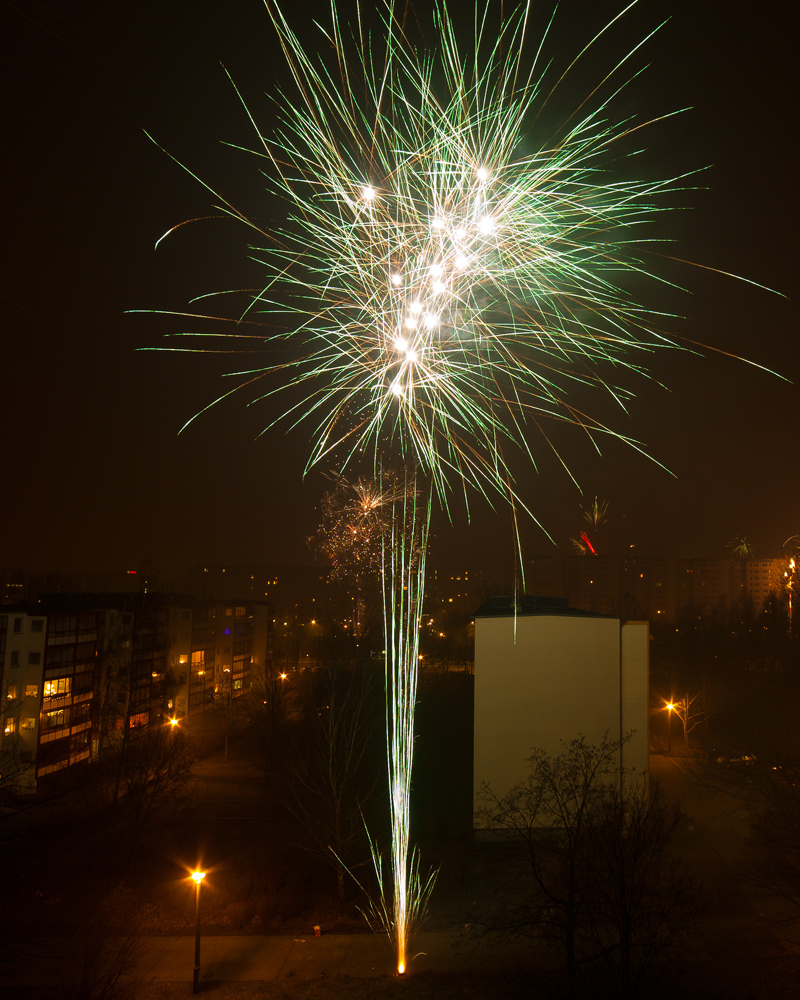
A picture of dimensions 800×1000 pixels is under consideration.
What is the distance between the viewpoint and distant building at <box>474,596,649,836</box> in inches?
530

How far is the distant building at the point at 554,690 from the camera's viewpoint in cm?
1346

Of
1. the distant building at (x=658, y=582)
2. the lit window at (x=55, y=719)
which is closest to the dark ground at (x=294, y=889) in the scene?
the lit window at (x=55, y=719)

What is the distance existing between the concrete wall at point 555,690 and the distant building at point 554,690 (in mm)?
21

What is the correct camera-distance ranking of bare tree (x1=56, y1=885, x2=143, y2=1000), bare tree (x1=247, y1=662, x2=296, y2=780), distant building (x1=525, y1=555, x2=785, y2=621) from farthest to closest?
distant building (x1=525, y1=555, x2=785, y2=621), bare tree (x1=247, y1=662, x2=296, y2=780), bare tree (x1=56, y1=885, x2=143, y2=1000)

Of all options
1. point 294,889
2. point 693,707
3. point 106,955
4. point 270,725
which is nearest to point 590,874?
point 294,889

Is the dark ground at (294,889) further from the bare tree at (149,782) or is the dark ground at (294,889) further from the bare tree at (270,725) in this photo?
the bare tree at (270,725)

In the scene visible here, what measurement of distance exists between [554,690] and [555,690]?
0.8 inches

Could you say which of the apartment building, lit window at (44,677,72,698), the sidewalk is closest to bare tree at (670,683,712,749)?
the sidewalk

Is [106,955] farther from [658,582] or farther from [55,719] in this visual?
[658,582]

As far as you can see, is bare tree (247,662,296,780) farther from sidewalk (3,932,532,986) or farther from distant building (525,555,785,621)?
distant building (525,555,785,621)

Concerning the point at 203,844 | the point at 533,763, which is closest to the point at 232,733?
the point at 203,844

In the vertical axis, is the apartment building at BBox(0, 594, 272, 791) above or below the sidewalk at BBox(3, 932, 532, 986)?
above

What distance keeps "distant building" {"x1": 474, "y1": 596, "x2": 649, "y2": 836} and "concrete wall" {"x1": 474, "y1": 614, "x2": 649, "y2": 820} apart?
0.02 m

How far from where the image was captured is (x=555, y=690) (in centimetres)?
1359
